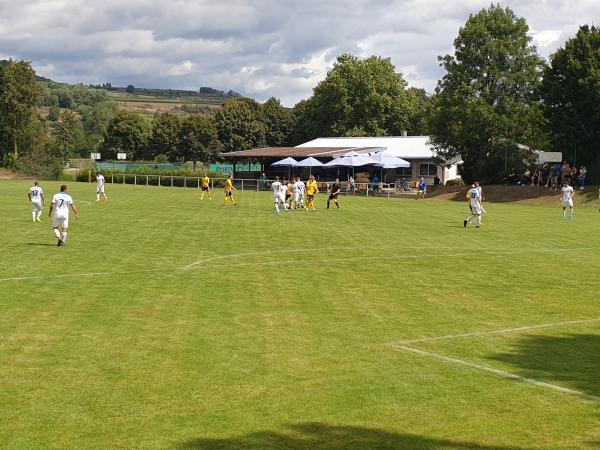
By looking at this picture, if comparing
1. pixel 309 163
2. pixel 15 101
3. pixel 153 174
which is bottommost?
pixel 153 174

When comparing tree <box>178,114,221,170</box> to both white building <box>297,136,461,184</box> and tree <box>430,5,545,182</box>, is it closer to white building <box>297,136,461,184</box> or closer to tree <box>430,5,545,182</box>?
white building <box>297,136,461,184</box>

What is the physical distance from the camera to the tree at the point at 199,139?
Result: 11025 cm

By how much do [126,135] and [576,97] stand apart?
81.0m

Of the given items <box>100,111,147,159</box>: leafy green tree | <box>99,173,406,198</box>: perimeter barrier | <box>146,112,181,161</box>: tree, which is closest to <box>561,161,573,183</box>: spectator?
<box>99,173,406,198</box>: perimeter barrier

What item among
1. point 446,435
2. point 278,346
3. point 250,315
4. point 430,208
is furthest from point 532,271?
point 430,208

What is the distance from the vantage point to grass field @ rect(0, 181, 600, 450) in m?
8.50

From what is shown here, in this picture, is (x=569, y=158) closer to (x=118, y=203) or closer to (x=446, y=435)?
(x=118, y=203)

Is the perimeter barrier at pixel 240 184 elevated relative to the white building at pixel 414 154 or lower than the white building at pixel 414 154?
lower

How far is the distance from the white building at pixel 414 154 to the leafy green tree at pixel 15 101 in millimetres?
41669

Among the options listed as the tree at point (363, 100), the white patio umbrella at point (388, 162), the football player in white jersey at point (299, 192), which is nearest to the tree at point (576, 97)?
the white patio umbrella at point (388, 162)

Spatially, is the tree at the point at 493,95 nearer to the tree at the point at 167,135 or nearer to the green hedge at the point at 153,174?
the green hedge at the point at 153,174

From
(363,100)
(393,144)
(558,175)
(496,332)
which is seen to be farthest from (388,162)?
(496,332)

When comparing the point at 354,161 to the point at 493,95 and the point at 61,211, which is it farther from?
the point at 61,211

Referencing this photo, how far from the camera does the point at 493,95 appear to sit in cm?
6594
